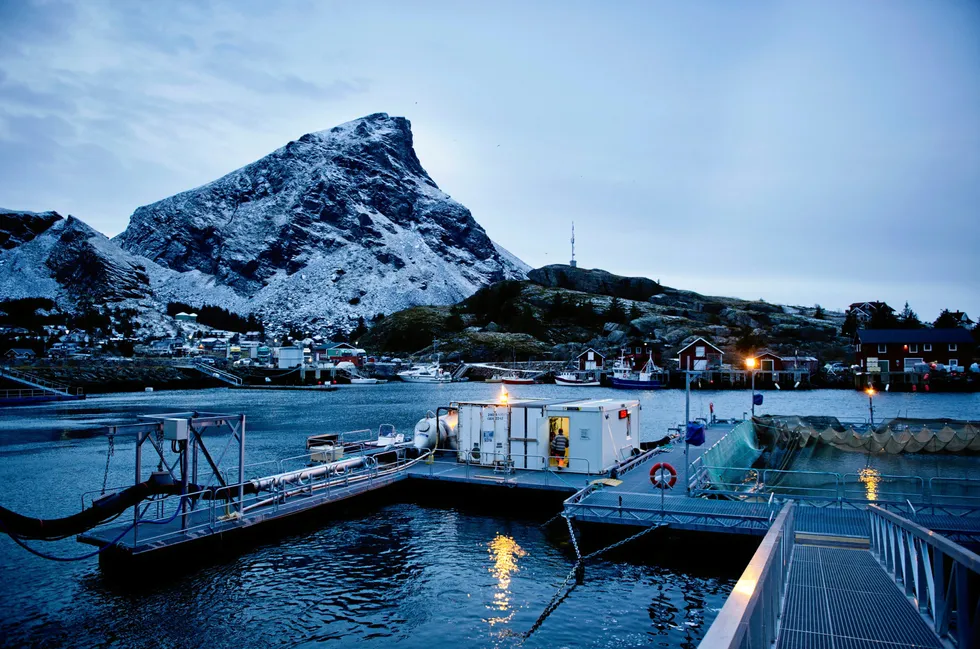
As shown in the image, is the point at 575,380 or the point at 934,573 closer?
the point at 934,573

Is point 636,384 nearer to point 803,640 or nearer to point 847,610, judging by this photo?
point 847,610

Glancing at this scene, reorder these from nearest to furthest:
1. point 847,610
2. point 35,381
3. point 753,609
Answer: point 753,609, point 847,610, point 35,381

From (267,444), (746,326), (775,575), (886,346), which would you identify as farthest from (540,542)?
(746,326)

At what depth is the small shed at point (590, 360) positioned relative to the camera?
169 meters

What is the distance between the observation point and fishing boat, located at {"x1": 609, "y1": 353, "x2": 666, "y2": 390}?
469 feet

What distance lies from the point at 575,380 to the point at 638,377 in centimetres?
Result: 1777

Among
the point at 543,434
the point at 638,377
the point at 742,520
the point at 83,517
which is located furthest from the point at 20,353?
the point at 742,520

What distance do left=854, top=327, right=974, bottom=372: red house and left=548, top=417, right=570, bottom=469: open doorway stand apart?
12263 centimetres

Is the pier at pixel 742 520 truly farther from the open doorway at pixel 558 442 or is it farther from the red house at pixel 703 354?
the red house at pixel 703 354

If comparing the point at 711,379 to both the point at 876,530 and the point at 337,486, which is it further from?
the point at 876,530

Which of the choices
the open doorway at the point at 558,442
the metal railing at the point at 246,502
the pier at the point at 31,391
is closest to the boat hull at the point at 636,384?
the pier at the point at 31,391

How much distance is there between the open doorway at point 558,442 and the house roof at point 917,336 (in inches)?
4866

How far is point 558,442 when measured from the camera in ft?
98.1

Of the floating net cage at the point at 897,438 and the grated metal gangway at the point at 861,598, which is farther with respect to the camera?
the floating net cage at the point at 897,438
